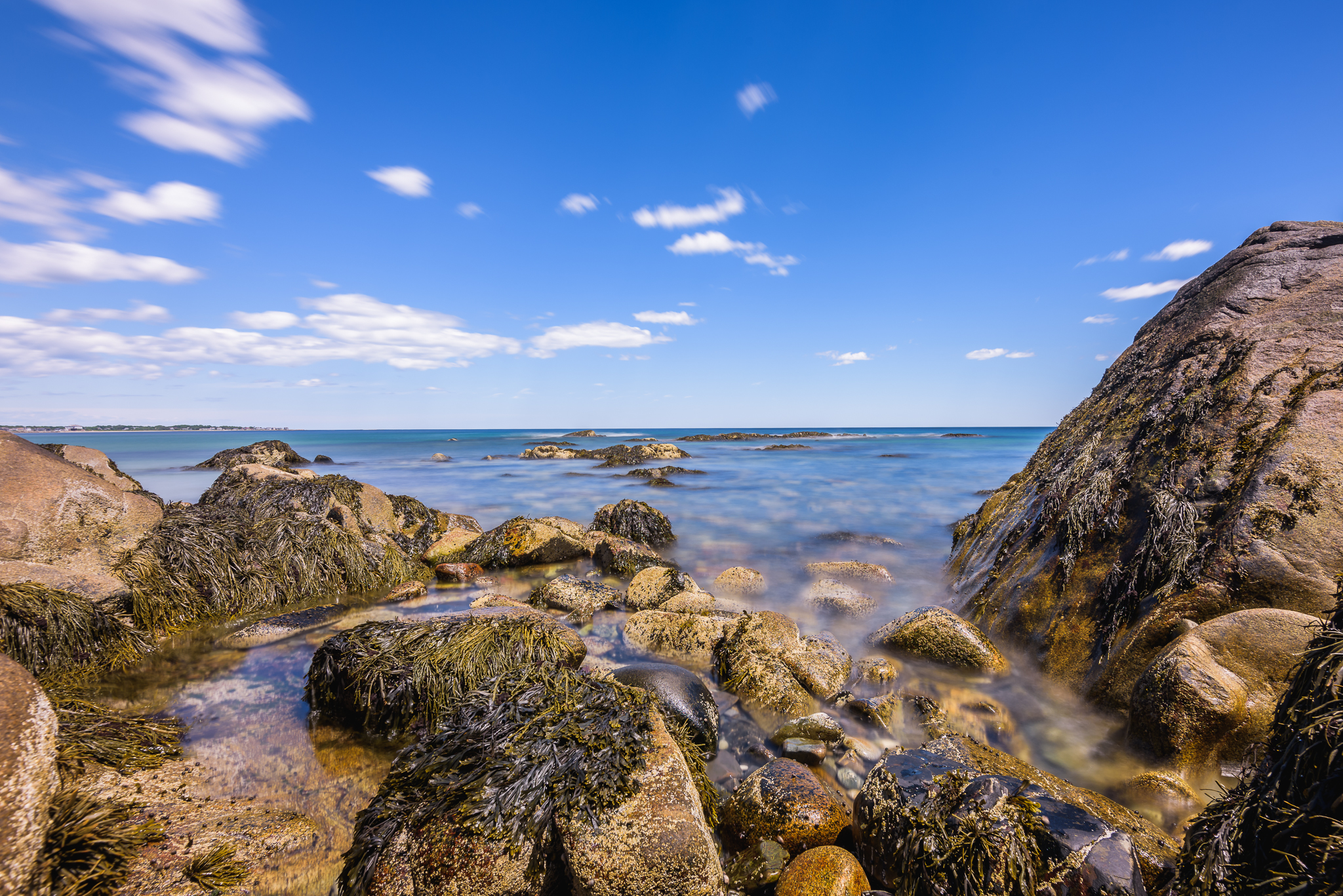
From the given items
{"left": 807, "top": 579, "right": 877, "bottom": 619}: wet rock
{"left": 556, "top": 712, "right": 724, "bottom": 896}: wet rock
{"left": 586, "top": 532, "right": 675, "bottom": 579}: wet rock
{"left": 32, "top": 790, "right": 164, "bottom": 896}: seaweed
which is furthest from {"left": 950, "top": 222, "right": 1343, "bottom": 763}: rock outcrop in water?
{"left": 32, "top": 790, "right": 164, "bottom": 896}: seaweed

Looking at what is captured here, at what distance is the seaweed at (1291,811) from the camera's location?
1587mm

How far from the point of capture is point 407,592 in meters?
6.92

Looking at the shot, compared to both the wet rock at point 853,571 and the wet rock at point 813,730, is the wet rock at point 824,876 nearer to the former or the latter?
the wet rock at point 813,730

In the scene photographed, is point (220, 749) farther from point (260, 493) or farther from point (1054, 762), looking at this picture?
point (260, 493)

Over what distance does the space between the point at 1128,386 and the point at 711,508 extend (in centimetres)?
1073

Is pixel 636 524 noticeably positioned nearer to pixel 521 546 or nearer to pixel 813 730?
pixel 521 546

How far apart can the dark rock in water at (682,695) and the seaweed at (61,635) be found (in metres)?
4.69

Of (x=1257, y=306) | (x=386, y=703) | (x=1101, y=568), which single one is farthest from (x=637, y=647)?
(x=1257, y=306)

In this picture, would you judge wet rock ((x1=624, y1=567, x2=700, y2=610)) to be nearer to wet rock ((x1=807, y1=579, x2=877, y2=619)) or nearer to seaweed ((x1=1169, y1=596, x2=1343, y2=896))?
wet rock ((x1=807, y1=579, x2=877, y2=619))

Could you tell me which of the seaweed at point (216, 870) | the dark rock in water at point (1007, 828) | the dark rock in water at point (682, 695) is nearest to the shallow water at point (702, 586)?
the seaweed at point (216, 870)

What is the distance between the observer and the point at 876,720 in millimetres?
4195

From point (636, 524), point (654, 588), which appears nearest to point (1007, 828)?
point (654, 588)

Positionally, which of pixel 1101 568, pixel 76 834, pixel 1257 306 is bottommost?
pixel 76 834

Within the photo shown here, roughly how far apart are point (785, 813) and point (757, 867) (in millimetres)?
310
